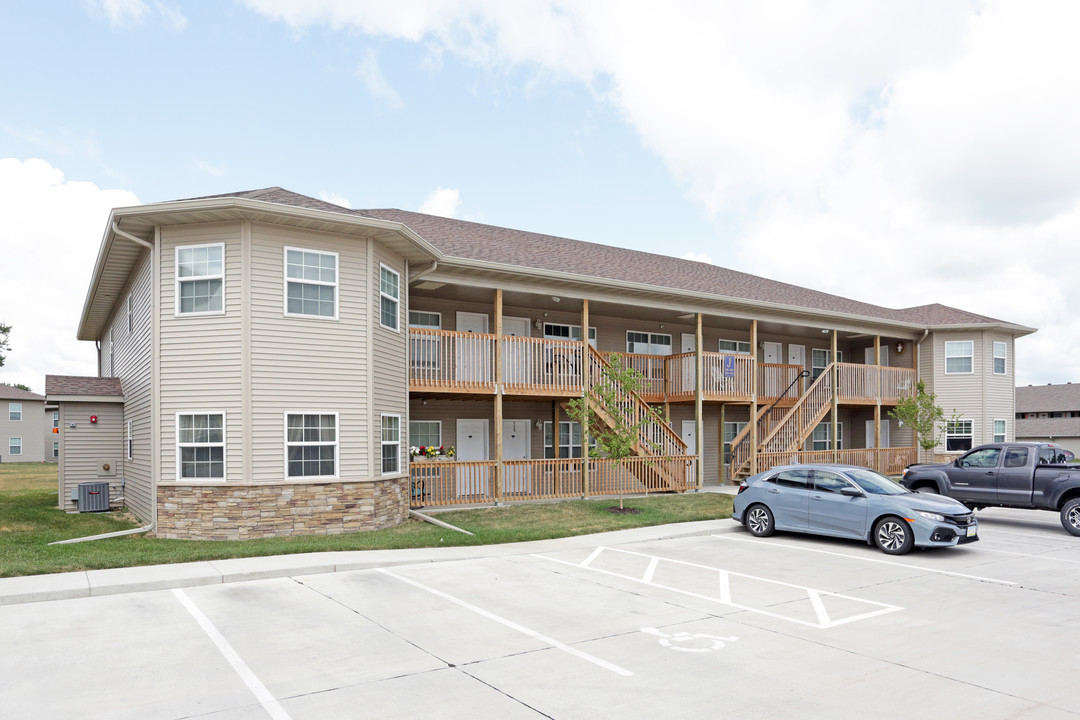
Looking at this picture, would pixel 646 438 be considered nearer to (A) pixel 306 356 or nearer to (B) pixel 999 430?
(A) pixel 306 356

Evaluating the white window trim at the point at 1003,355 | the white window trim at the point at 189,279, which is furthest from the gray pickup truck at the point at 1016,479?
the white window trim at the point at 189,279

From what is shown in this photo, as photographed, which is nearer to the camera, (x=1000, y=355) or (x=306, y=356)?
(x=306, y=356)

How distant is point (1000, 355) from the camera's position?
95.8 feet

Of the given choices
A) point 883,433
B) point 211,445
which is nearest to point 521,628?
point 211,445

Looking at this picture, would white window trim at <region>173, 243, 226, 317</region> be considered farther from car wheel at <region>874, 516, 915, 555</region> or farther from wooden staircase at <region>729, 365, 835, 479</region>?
wooden staircase at <region>729, 365, 835, 479</region>

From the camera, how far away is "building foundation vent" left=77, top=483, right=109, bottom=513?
59.6 ft

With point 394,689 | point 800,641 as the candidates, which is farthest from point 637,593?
point 394,689

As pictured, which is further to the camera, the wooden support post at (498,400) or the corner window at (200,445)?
the wooden support post at (498,400)

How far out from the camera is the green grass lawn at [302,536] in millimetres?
11039

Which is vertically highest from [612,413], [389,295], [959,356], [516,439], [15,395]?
[389,295]

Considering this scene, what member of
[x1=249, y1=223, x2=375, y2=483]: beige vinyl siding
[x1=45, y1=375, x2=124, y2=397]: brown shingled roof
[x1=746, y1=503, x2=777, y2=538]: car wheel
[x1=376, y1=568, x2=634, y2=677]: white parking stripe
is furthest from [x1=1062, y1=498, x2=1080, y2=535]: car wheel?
[x1=45, y1=375, x2=124, y2=397]: brown shingled roof

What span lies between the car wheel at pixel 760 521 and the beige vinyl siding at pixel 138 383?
12005mm

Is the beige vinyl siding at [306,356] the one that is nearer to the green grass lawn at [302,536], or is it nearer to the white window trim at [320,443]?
the white window trim at [320,443]

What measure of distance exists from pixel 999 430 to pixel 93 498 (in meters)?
31.6
